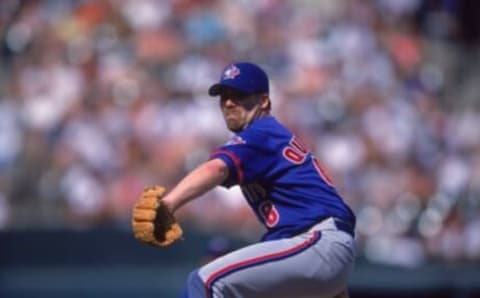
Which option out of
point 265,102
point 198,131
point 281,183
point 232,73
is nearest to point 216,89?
point 232,73

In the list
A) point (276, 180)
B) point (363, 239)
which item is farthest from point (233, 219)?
point (276, 180)

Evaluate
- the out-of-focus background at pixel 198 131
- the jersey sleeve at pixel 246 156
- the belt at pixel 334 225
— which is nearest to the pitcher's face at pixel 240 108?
the jersey sleeve at pixel 246 156

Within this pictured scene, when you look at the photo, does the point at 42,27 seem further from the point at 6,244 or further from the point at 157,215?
the point at 157,215

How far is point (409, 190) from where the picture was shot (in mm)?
14094

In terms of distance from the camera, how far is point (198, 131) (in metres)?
14.0

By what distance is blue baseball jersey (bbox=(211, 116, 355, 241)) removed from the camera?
284 inches

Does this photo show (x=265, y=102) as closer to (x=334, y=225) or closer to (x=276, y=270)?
(x=334, y=225)

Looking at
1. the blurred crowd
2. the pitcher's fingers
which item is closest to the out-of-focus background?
the blurred crowd

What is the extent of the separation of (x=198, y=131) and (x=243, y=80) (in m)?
6.60

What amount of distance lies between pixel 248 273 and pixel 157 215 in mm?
517

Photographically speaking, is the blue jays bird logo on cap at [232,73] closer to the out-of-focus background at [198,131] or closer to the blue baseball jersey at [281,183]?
the blue baseball jersey at [281,183]

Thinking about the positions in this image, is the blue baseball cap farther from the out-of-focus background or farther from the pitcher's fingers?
the out-of-focus background

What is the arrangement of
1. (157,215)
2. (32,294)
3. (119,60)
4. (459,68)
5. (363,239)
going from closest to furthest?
(157,215) < (32,294) < (363,239) < (119,60) < (459,68)

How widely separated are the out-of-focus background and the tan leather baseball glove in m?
5.32
